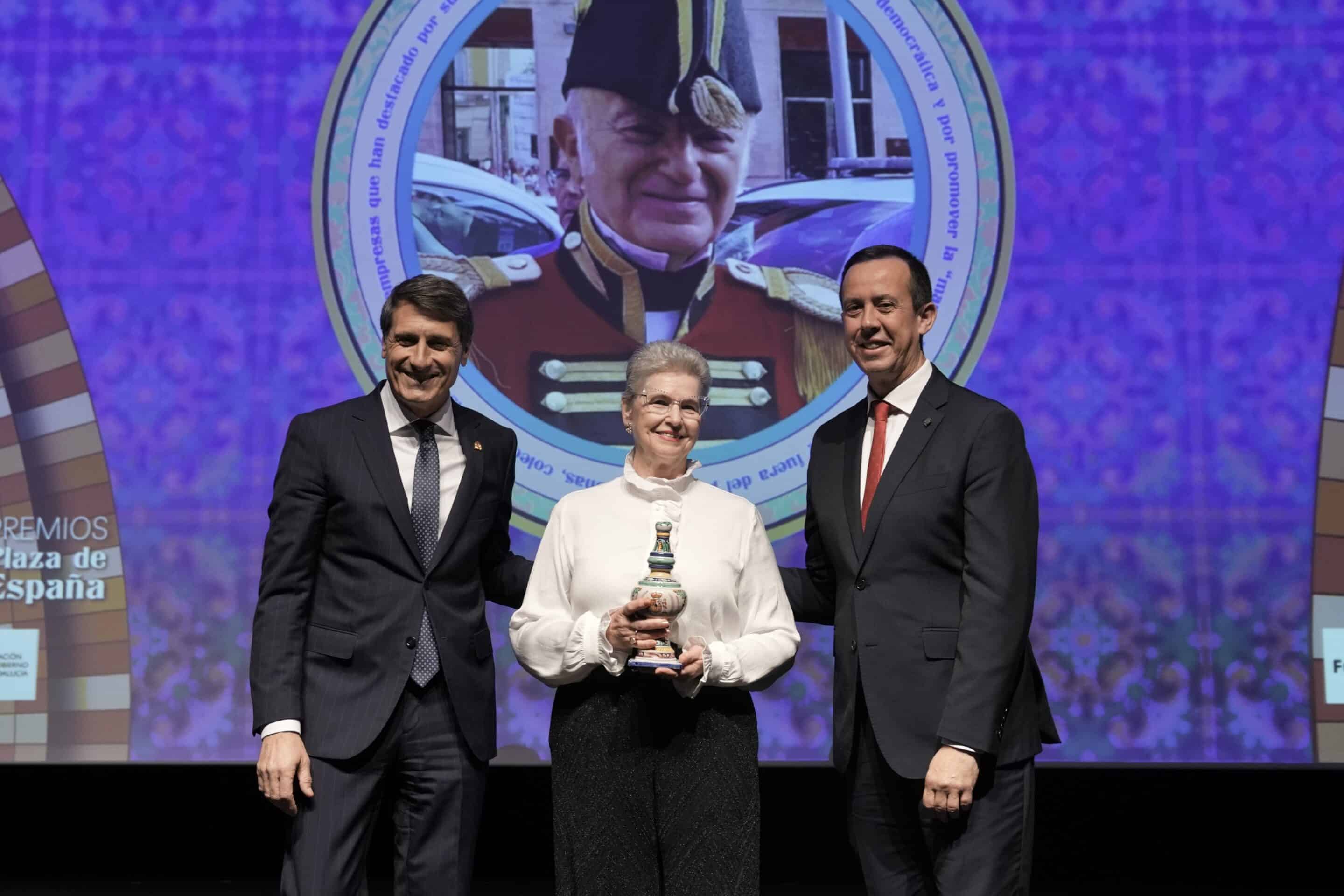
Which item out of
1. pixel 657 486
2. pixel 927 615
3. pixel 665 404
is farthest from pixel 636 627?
pixel 927 615

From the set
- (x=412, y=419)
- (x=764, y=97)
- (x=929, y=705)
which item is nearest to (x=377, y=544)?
(x=412, y=419)

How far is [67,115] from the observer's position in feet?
10.5

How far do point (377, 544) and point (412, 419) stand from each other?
0.79 ft

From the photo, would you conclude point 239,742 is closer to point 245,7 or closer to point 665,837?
point 665,837

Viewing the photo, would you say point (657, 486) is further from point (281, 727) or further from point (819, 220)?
point (819, 220)

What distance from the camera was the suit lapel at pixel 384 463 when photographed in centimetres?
200

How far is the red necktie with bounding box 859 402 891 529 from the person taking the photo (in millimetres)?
2043

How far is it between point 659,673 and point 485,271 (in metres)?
1.64

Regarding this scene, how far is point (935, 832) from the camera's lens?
1915mm

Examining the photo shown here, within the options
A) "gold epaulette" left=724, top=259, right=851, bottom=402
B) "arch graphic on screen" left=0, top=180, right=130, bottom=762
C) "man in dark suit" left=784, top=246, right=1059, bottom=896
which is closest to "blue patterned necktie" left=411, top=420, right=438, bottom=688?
"man in dark suit" left=784, top=246, right=1059, bottom=896

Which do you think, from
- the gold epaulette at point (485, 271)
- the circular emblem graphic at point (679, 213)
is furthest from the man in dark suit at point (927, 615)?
the gold epaulette at point (485, 271)

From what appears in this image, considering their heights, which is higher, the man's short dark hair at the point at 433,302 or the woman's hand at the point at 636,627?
the man's short dark hair at the point at 433,302

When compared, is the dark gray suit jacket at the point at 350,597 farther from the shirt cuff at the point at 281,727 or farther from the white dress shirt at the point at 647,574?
the white dress shirt at the point at 647,574

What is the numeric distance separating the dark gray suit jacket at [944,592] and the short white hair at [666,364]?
1.14 ft
